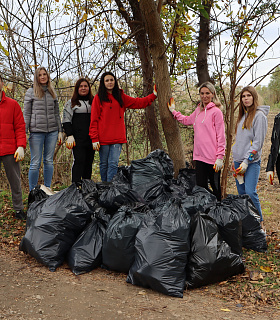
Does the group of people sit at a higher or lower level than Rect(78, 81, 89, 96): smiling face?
lower

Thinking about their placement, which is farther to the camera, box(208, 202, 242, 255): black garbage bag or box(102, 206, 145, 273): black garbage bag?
box(208, 202, 242, 255): black garbage bag

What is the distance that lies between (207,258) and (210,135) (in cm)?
154

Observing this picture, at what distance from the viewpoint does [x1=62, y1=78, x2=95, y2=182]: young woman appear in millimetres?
4230

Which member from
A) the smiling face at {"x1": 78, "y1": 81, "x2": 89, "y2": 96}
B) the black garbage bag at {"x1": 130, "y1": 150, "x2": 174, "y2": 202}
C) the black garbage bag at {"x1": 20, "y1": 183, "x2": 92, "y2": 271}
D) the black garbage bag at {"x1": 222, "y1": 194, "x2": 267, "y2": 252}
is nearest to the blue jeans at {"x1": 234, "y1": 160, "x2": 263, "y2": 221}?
the black garbage bag at {"x1": 222, "y1": 194, "x2": 267, "y2": 252}

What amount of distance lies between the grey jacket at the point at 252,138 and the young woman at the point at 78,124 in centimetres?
187

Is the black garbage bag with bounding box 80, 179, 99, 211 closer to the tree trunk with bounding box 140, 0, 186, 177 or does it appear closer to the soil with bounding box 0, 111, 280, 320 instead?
the soil with bounding box 0, 111, 280, 320

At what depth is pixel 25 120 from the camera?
4148 mm

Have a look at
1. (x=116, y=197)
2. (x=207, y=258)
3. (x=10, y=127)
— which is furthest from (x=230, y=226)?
(x=10, y=127)

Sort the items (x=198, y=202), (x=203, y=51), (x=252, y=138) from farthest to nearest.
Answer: (x=203, y=51) < (x=252, y=138) < (x=198, y=202)

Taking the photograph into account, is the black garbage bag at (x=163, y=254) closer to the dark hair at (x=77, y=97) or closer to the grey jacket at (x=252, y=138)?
the grey jacket at (x=252, y=138)

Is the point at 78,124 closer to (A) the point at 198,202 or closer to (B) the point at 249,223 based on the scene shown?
(A) the point at 198,202

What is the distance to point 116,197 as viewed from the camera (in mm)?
3377

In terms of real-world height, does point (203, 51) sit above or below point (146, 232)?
above

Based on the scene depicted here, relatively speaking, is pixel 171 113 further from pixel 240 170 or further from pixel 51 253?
pixel 51 253
